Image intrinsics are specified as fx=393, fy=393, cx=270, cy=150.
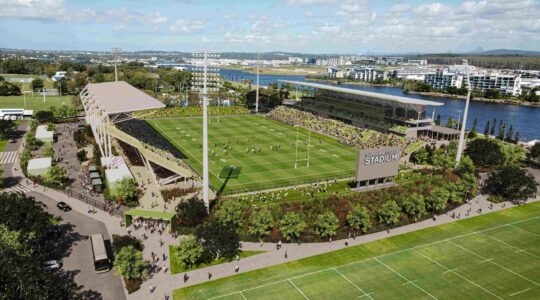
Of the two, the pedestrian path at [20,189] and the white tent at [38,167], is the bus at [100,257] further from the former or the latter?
the white tent at [38,167]

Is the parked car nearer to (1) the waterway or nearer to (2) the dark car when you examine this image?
(2) the dark car

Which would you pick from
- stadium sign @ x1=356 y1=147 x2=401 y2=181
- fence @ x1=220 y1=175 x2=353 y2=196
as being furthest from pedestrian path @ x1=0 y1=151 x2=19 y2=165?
stadium sign @ x1=356 y1=147 x2=401 y2=181

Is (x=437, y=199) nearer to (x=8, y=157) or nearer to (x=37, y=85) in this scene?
(x=8, y=157)

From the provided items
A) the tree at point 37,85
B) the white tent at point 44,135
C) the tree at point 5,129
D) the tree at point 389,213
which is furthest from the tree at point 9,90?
the tree at point 389,213

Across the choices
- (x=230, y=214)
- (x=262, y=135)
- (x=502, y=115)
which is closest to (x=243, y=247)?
(x=230, y=214)

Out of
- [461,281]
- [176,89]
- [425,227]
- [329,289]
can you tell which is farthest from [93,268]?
[176,89]

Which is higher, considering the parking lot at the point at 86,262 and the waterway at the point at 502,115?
the waterway at the point at 502,115
